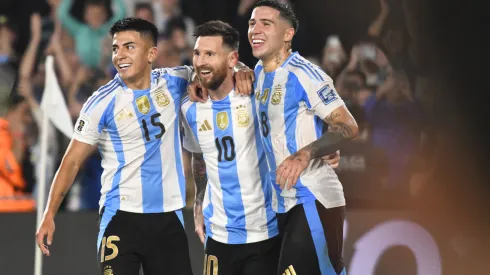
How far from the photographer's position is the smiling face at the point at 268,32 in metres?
5.21

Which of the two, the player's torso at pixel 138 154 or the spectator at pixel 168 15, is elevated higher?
the spectator at pixel 168 15

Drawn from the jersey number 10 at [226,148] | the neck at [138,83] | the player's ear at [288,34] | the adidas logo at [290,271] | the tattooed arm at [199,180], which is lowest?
the adidas logo at [290,271]

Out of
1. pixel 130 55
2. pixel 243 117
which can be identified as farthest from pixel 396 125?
pixel 130 55

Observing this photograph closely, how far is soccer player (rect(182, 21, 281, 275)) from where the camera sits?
17.5ft

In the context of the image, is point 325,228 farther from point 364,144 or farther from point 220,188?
point 364,144

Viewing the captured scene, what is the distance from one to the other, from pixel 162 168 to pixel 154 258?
0.57 m

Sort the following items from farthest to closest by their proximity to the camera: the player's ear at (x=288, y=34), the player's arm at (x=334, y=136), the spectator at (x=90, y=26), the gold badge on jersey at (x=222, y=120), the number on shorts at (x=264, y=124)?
the spectator at (x=90, y=26) < the gold badge on jersey at (x=222, y=120) < the player's ear at (x=288, y=34) < the number on shorts at (x=264, y=124) < the player's arm at (x=334, y=136)

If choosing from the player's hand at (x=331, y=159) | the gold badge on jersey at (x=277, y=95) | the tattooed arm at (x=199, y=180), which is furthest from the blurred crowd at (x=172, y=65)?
the gold badge on jersey at (x=277, y=95)

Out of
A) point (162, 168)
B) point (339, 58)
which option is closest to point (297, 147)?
point (162, 168)

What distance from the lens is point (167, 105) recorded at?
559 centimetres

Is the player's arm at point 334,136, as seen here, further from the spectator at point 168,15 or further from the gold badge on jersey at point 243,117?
the spectator at point 168,15

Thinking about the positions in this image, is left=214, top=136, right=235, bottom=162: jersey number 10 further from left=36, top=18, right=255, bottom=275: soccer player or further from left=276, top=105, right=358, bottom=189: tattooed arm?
left=276, top=105, right=358, bottom=189: tattooed arm

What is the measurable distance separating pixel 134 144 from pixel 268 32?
1105mm

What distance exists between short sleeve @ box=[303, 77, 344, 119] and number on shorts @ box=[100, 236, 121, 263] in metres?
1.48
